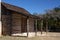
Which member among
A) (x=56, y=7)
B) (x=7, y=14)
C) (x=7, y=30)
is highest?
(x=56, y=7)

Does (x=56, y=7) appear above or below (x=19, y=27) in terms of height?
above

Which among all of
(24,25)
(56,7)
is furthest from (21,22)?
Result: (56,7)

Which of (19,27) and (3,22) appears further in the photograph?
(19,27)

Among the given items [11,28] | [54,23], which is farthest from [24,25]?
[54,23]

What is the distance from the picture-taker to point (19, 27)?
26500mm

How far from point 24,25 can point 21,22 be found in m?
1.13

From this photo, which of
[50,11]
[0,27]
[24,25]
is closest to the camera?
[0,27]

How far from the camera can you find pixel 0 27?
75.4ft

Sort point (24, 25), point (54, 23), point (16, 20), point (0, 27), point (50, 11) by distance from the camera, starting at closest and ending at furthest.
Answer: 1. point (0, 27)
2. point (16, 20)
3. point (24, 25)
4. point (54, 23)
5. point (50, 11)

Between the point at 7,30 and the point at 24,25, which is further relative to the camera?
the point at 24,25

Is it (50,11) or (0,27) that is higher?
(50,11)

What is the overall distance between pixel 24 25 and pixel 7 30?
5.06m

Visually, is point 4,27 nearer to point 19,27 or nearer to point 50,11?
point 19,27

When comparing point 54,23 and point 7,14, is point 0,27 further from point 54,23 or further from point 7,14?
point 54,23
